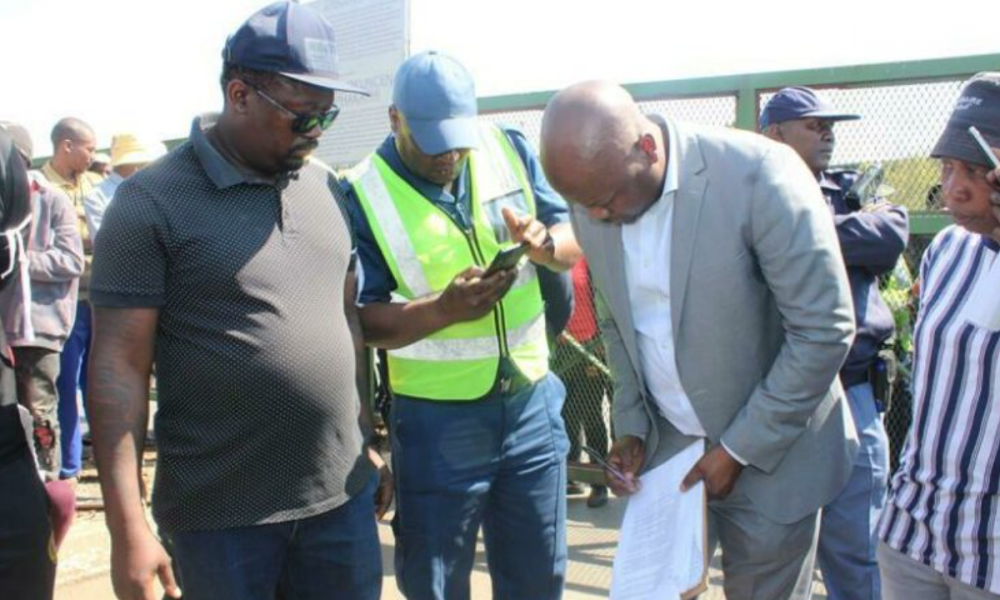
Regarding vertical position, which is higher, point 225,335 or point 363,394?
point 225,335

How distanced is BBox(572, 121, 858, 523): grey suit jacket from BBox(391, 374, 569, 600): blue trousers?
2.41 feet

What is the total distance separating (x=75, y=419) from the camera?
596cm

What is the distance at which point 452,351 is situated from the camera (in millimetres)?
2918

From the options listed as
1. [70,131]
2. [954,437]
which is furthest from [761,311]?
[70,131]

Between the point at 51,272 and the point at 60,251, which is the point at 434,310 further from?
the point at 60,251

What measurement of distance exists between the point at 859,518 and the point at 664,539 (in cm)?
144

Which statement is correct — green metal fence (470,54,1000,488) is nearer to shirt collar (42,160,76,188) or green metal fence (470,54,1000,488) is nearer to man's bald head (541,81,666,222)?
man's bald head (541,81,666,222)

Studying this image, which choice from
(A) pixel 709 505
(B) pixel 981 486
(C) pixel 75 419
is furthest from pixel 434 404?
(C) pixel 75 419

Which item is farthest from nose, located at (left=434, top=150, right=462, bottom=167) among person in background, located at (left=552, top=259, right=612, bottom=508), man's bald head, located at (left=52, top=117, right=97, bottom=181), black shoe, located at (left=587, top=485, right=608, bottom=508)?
man's bald head, located at (left=52, top=117, right=97, bottom=181)

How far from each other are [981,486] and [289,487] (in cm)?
171

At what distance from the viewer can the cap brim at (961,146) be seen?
78.4 inches

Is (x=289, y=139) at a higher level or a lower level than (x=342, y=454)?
higher

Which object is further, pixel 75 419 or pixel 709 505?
pixel 75 419

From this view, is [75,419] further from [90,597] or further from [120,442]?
[120,442]
